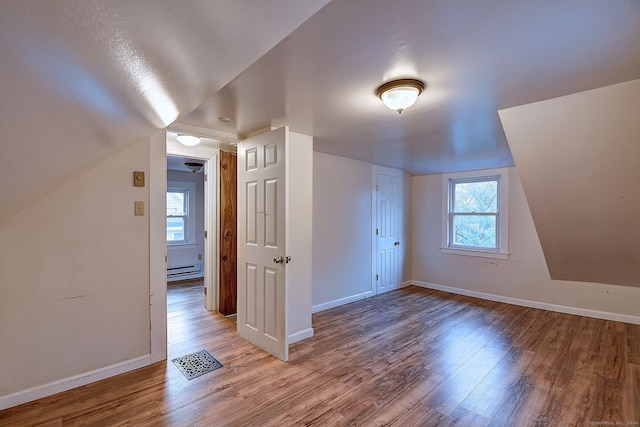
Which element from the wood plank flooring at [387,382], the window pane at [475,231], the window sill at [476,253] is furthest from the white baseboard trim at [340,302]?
the window pane at [475,231]

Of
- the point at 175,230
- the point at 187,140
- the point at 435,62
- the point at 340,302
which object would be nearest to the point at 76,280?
the point at 187,140

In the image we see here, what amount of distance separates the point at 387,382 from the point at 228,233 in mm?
2601

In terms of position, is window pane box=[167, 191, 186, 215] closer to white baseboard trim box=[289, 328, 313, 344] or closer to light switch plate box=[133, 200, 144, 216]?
light switch plate box=[133, 200, 144, 216]

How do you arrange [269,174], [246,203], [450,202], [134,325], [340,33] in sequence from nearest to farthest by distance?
[340,33] → [134,325] → [269,174] → [246,203] → [450,202]

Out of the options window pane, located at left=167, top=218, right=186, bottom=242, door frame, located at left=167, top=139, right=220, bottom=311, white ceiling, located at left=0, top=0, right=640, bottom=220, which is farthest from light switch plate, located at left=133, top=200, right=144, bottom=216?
window pane, located at left=167, top=218, right=186, bottom=242

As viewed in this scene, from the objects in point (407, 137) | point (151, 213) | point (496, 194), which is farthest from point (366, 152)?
point (151, 213)

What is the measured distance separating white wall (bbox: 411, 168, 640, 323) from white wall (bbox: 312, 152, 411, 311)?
1372mm

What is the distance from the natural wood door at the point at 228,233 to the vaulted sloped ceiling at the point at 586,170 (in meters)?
3.10

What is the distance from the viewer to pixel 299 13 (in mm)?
886

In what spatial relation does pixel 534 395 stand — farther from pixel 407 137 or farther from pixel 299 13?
pixel 299 13

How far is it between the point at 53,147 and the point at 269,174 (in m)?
1.57

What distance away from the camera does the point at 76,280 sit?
214 cm

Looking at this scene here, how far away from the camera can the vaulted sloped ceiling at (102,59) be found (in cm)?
57

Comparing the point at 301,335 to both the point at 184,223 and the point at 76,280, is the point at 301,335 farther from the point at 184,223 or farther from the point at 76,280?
the point at 184,223
